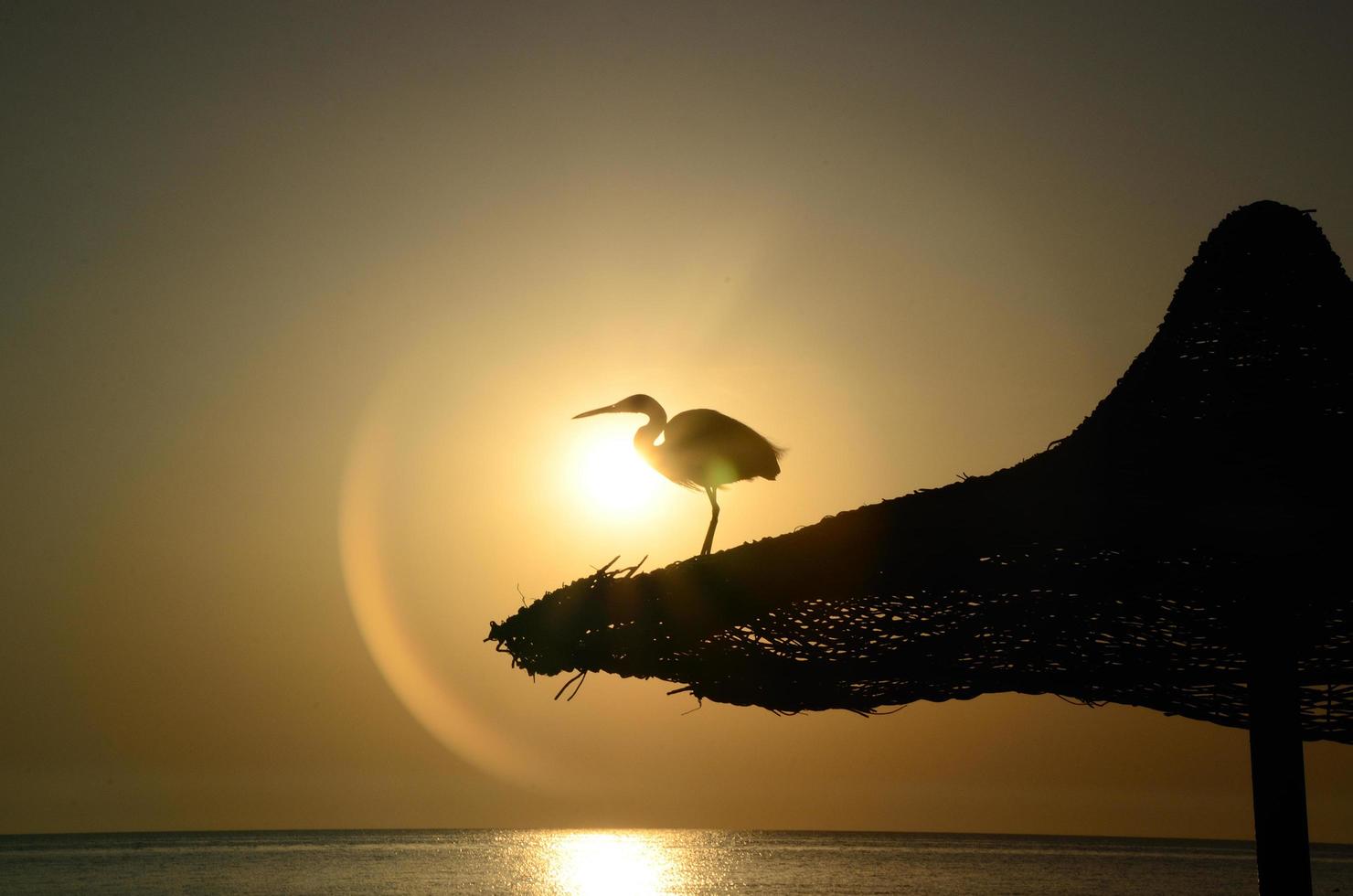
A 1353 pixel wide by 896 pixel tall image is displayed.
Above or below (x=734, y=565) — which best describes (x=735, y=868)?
below

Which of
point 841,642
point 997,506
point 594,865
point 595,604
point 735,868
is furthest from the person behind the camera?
point 594,865

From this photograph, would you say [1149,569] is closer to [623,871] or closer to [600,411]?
[600,411]

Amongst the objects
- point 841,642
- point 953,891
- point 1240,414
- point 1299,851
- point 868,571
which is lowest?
point 953,891

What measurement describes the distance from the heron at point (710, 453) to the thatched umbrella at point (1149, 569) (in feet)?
18.6

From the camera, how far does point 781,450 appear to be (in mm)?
11570

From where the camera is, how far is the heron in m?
10.9

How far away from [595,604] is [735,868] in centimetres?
9942

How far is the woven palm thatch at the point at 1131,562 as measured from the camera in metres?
3.87

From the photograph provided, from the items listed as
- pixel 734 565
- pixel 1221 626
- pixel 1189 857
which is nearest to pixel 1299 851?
pixel 1221 626

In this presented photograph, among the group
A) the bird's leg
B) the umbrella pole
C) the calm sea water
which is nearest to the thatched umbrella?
the umbrella pole

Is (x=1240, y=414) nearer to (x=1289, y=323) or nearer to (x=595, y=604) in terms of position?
(x=1289, y=323)

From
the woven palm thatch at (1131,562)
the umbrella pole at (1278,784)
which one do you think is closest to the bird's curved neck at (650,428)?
the woven palm thatch at (1131,562)

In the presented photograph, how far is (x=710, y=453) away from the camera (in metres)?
10.9

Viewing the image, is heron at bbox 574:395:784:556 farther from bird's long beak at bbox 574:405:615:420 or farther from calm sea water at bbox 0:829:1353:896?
calm sea water at bbox 0:829:1353:896
